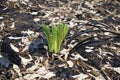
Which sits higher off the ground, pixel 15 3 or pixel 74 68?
pixel 15 3

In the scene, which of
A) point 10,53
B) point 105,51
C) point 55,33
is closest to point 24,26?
point 10,53

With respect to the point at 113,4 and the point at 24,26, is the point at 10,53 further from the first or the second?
the point at 113,4

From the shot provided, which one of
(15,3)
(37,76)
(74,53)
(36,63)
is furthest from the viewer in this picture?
(15,3)

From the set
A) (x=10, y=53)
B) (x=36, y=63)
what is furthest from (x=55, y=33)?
(x=10, y=53)

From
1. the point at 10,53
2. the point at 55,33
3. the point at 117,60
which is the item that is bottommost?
the point at 117,60

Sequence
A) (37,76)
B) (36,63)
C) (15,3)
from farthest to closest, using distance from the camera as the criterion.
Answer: (15,3) → (36,63) → (37,76)

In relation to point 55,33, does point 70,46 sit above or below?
below

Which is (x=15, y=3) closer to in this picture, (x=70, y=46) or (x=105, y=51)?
(x=70, y=46)

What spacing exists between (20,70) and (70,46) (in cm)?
63

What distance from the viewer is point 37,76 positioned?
7.18ft

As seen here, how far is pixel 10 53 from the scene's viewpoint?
2.42 meters

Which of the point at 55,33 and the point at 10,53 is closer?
the point at 55,33

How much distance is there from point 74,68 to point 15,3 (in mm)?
1515

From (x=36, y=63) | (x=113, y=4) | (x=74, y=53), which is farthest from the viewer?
(x=113, y=4)
